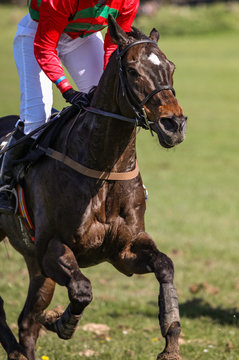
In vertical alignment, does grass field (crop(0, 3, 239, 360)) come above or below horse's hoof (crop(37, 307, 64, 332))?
below

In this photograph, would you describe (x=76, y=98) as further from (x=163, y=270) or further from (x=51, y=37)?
(x=163, y=270)

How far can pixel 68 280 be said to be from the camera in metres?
4.90

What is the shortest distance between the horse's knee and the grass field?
85 centimetres

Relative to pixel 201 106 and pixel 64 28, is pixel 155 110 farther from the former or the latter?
pixel 201 106

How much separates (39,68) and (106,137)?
1109 mm

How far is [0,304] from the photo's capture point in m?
6.18

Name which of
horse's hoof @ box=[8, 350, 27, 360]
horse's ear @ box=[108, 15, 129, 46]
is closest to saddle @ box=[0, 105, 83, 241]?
horse's ear @ box=[108, 15, 129, 46]

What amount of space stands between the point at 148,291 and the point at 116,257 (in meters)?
4.46

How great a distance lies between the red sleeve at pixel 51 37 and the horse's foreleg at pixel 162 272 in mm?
1320

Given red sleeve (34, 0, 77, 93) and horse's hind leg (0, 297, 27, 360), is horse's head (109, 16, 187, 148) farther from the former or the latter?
horse's hind leg (0, 297, 27, 360)

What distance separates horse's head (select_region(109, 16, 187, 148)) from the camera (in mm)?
4289

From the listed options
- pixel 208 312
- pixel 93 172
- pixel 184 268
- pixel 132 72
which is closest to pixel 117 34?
pixel 132 72

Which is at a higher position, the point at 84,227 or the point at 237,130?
the point at 84,227

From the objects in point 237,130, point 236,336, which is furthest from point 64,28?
point 237,130
